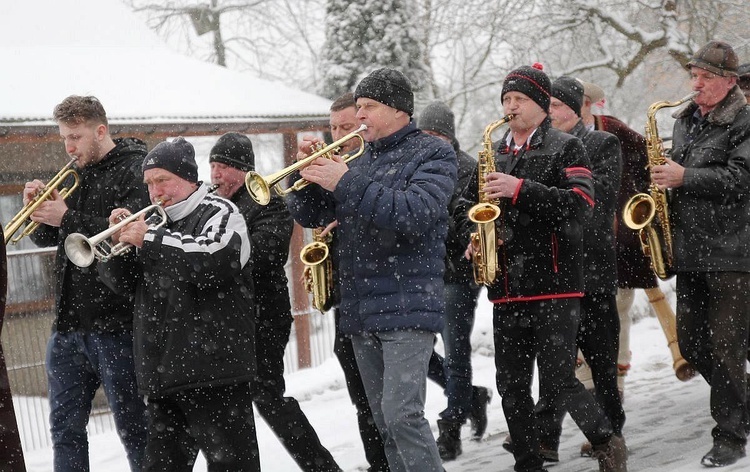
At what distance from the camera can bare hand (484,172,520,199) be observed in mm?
5371

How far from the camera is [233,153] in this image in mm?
5859

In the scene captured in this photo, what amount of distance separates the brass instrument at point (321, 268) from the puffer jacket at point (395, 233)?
0.75 metres

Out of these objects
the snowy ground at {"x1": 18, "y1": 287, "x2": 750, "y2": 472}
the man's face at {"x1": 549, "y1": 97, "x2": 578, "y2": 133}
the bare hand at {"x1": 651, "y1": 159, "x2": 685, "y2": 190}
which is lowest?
the snowy ground at {"x1": 18, "y1": 287, "x2": 750, "y2": 472}

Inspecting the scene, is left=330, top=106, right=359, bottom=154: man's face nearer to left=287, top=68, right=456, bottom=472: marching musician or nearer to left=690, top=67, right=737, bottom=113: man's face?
left=287, top=68, right=456, bottom=472: marching musician

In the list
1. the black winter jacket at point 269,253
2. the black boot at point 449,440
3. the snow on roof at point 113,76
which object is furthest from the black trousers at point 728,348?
the snow on roof at point 113,76

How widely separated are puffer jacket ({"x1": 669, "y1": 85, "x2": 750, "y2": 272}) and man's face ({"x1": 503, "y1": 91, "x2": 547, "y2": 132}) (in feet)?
3.05

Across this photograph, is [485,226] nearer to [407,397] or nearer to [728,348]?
[407,397]

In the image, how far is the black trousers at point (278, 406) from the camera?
18.9 ft

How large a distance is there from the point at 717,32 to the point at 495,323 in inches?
459

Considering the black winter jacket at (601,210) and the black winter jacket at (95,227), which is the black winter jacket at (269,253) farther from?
the black winter jacket at (601,210)

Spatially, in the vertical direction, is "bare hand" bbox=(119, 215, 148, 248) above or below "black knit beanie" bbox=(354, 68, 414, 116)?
below

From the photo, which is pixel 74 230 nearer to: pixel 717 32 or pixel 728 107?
pixel 728 107

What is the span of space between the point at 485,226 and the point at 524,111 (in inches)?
24.8

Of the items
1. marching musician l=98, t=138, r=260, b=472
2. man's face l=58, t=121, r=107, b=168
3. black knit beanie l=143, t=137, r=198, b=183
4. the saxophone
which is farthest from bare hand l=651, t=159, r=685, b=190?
man's face l=58, t=121, r=107, b=168
